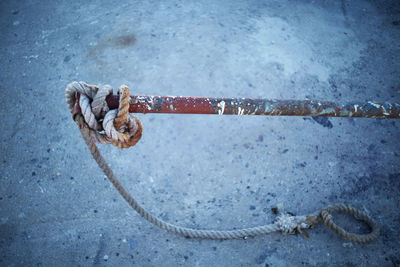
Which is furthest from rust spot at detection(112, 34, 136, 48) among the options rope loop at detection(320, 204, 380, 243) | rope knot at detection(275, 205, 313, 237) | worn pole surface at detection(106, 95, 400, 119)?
rope loop at detection(320, 204, 380, 243)

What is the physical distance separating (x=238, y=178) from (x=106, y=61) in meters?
1.46

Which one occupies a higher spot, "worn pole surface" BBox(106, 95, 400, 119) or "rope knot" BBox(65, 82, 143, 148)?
"rope knot" BBox(65, 82, 143, 148)

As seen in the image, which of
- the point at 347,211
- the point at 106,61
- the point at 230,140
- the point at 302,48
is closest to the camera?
the point at 347,211

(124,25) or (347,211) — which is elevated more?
(124,25)

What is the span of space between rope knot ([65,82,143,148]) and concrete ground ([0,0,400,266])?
3.26 ft

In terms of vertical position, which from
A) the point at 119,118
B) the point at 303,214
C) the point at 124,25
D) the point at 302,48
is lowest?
the point at 303,214

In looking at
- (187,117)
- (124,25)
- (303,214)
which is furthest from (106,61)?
(303,214)

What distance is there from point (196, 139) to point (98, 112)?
1215 millimetres

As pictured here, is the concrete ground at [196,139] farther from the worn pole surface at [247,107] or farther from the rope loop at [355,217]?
the worn pole surface at [247,107]

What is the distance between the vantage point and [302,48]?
2537mm

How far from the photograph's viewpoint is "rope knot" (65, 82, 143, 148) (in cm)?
78

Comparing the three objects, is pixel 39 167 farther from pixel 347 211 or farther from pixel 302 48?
pixel 302 48

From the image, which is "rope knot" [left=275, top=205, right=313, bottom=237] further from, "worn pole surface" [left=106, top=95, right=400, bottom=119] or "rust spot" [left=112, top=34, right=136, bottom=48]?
"rust spot" [left=112, top=34, right=136, bottom=48]

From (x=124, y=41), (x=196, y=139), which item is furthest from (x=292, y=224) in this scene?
(x=124, y=41)
